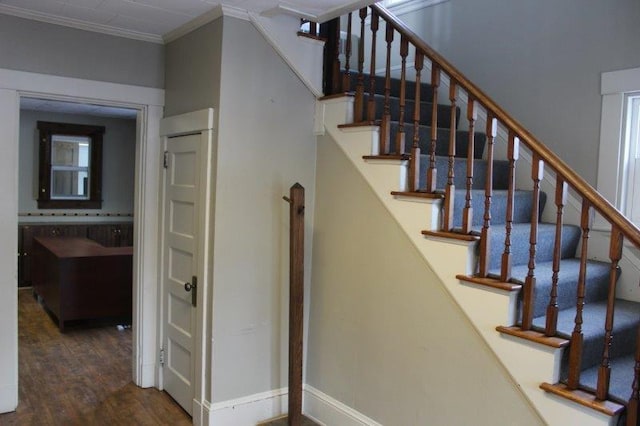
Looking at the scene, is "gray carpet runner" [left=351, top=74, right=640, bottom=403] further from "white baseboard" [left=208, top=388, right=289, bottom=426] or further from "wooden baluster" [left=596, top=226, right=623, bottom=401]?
"white baseboard" [left=208, top=388, right=289, bottom=426]

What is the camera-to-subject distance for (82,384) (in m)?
3.92

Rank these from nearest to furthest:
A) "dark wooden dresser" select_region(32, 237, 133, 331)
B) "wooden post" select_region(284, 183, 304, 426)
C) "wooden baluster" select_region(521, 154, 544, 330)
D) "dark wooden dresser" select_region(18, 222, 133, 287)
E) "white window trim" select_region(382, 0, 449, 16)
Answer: "wooden baluster" select_region(521, 154, 544, 330) → "wooden post" select_region(284, 183, 304, 426) → "white window trim" select_region(382, 0, 449, 16) → "dark wooden dresser" select_region(32, 237, 133, 331) → "dark wooden dresser" select_region(18, 222, 133, 287)

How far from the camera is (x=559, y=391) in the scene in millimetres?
2098

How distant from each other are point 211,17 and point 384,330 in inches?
80.1

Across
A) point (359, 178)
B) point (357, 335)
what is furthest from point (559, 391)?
point (359, 178)

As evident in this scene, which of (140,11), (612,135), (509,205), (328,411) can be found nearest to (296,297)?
(328,411)

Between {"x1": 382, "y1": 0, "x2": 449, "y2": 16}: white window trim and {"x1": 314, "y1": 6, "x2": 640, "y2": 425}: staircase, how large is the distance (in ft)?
3.97

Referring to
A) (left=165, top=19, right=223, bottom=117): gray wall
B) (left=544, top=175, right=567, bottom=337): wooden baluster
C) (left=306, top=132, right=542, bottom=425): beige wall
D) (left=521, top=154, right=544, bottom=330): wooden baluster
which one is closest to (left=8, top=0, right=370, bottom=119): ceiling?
(left=165, top=19, right=223, bottom=117): gray wall

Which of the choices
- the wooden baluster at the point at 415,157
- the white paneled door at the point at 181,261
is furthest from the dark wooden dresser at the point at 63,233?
the wooden baluster at the point at 415,157

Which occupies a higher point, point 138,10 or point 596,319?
point 138,10

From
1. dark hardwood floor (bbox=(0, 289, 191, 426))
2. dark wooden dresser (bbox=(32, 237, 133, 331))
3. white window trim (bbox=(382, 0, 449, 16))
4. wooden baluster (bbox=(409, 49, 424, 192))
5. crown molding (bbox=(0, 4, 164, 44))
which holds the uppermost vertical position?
white window trim (bbox=(382, 0, 449, 16))

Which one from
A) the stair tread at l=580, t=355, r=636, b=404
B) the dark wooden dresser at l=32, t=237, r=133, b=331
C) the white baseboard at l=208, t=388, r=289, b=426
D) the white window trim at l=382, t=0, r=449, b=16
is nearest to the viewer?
the stair tread at l=580, t=355, r=636, b=404

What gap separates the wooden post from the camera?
10.0 ft

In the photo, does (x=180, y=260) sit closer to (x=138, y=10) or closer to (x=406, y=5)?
(x=138, y=10)
